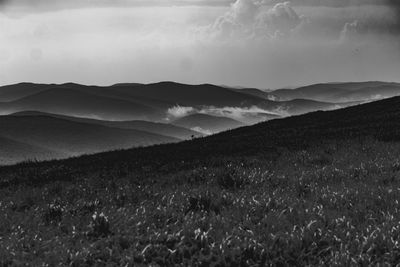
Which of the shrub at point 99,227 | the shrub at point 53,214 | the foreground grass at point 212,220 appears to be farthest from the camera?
the shrub at point 53,214

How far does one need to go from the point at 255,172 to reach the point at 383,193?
4033 millimetres

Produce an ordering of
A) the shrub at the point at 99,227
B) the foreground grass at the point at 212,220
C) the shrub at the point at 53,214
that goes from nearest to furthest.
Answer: the foreground grass at the point at 212,220, the shrub at the point at 99,227, the shrub at the point at 53,214

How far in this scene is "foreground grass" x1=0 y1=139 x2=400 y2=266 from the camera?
760cm

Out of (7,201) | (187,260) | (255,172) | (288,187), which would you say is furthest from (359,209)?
(7,201)

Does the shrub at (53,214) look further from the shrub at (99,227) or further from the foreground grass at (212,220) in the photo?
the shrub at (99,227)

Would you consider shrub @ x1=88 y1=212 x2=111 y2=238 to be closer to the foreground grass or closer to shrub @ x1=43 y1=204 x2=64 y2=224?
the foreground grass

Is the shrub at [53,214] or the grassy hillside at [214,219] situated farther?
the shrub at [53,214]

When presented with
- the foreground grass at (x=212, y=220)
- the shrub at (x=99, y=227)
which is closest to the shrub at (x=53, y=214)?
the foreground grass at (x=212, y=220)

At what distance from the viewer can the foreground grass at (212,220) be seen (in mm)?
7602

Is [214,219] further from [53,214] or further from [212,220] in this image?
[53,214]

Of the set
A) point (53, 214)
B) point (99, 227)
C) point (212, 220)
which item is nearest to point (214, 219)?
point (212, 220)

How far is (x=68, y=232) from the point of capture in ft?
28.8

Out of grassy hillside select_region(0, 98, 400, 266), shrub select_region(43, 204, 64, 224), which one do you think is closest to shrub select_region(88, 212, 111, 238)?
grassy hillside select_region(0, 98, 400, 266)

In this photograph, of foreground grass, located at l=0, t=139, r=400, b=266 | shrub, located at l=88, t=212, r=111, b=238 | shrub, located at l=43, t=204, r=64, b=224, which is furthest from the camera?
shrub, located at l=43, t=204, r=64, b=224
